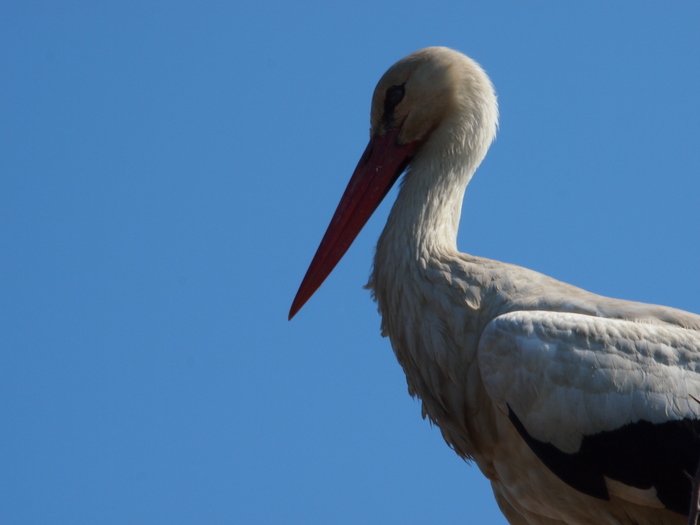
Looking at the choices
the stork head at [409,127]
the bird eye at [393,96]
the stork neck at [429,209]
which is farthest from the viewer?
the bird eye at [393,96]

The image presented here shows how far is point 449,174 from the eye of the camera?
4.16m

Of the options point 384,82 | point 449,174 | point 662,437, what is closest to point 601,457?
point 662,437

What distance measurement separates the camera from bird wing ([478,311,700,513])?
3.26 meters

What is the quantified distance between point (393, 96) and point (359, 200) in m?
0.45

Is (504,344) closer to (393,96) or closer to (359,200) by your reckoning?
(359,200)

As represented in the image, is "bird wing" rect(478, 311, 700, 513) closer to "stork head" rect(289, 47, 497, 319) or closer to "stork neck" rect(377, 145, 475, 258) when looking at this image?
"stork neck" rect(377, 145, 475, 258)

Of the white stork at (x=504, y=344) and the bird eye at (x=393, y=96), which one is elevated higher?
the bird eye at (x=393, y=96)

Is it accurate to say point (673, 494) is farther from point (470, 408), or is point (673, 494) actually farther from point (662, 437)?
point (470, 408)

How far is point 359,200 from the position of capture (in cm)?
438

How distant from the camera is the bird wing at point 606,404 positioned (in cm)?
326

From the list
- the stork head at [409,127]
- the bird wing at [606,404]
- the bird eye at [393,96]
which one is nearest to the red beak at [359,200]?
the stork head at [409,127]

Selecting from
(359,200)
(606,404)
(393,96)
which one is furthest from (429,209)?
(606,404)

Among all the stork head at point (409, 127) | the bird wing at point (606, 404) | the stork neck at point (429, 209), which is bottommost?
the bird wing at point (606, 404)

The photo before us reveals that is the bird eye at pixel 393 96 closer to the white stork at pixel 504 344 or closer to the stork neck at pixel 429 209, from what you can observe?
the white stork at pixel 504 344
